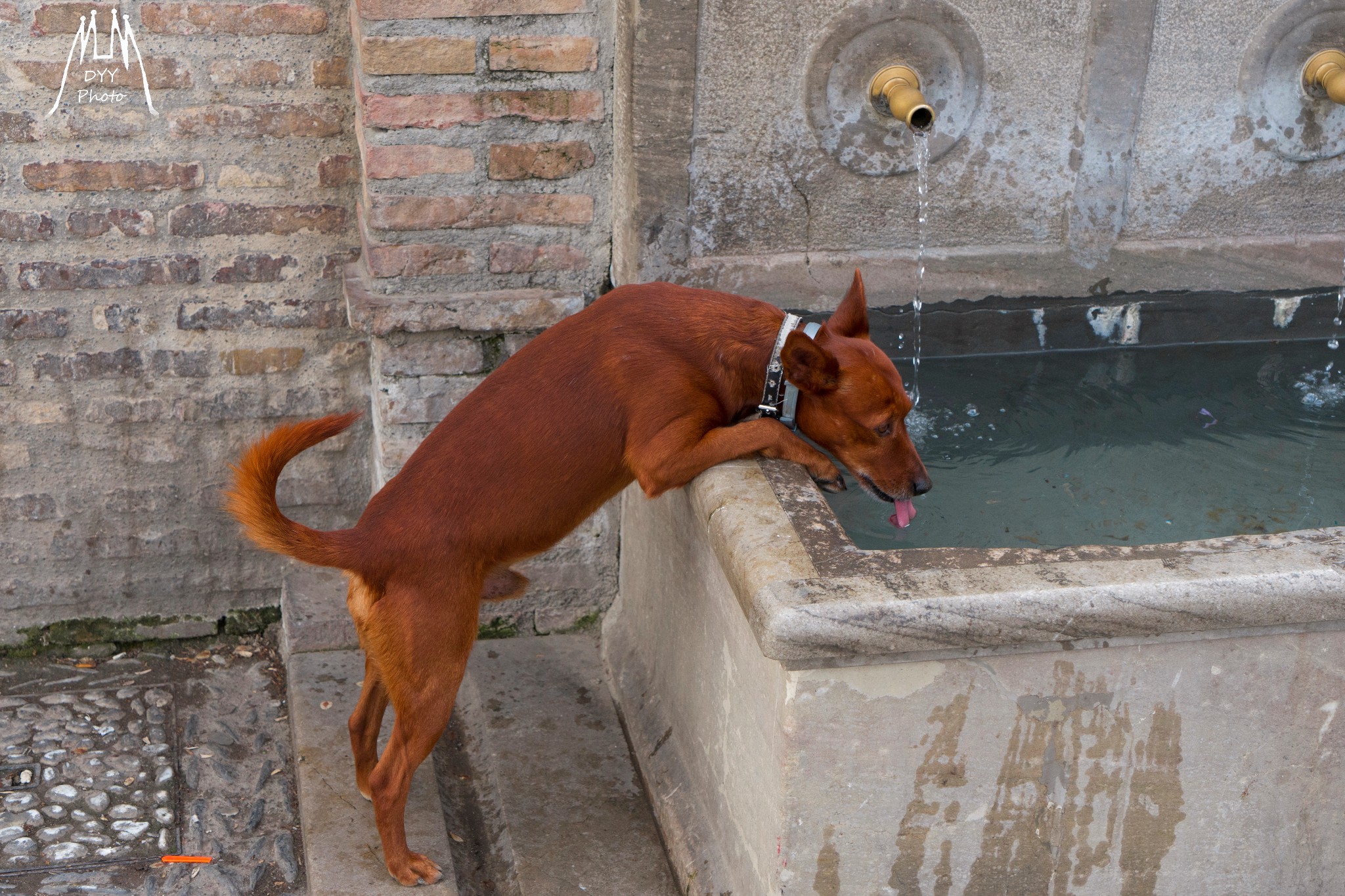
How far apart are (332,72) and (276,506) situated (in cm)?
137

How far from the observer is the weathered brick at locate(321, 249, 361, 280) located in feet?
11.7

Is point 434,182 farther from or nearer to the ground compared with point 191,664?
farther from the ground

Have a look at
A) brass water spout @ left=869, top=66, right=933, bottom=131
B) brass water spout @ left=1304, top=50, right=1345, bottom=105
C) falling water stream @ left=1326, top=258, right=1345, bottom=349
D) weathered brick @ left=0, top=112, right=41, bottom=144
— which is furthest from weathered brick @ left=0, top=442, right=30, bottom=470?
falling water stream @ left=1326, top=258, right=1345, bottom=349

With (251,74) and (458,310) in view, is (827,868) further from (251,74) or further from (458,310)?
(251,74)

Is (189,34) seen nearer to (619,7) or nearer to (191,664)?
(619,7)

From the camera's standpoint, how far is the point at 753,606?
2.20m

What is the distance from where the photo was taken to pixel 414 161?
3.25 meters

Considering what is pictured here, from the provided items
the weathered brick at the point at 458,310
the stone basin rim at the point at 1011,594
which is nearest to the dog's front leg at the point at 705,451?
the stone basin rim at the point at 1011,594

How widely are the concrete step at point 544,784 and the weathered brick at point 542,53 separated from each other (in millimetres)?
1598

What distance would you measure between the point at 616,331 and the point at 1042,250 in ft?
5.90

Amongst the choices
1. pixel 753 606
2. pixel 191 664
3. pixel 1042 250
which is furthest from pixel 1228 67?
pixel 191 664

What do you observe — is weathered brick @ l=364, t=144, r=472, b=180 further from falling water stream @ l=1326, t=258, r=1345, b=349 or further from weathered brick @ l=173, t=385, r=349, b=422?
falling water stream @ l=1326, t=258, r=1345, b=349

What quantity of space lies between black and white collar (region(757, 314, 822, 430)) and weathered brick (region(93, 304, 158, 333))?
1.81 metres

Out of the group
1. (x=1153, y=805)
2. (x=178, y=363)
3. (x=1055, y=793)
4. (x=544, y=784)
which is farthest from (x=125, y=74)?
(x=1153, y=805)
